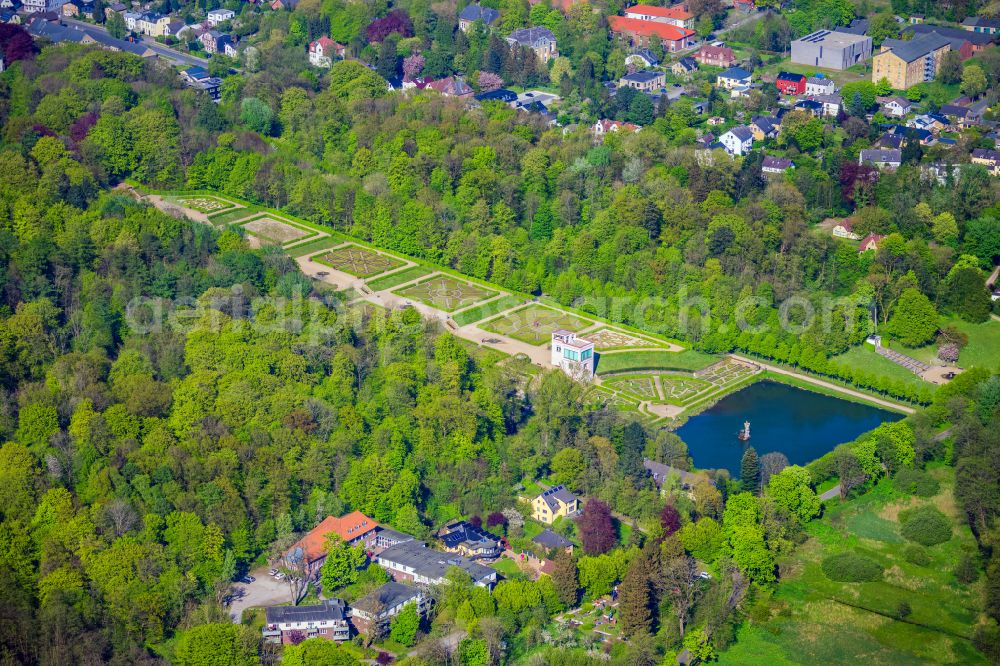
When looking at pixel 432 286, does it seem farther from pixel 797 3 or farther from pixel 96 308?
pixel 797 3

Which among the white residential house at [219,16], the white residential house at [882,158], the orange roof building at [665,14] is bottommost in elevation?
the white residential house at [882,158]

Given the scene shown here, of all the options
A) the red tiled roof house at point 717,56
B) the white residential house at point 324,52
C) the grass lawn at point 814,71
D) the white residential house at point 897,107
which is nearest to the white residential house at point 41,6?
the white residential house at point 324,52

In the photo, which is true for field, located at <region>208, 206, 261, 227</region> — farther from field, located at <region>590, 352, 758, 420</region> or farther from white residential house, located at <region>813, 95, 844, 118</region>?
white residential house, located at <region>813, 95, 844, 118</region>

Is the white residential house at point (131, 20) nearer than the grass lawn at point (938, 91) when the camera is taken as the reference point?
No

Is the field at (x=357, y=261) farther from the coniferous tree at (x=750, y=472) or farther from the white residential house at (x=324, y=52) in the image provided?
the coniferous tree at (x=750, y=472)

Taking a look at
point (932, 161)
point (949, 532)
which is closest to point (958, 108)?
point (932, 161)

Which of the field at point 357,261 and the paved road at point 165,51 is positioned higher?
the paved road at point 165,51
